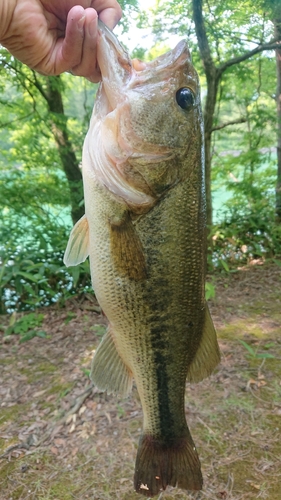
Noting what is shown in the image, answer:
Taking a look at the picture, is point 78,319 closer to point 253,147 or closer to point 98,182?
point 98,182

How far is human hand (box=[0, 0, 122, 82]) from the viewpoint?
1.53m

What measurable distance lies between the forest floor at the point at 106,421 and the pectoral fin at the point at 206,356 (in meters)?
1.44

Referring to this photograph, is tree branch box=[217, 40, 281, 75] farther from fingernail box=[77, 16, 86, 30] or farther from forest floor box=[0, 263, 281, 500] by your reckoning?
fingernail box=[77, 16, 86, 30]

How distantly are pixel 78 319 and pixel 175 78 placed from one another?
4067 millimetres

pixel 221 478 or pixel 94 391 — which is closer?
pixel 221 478

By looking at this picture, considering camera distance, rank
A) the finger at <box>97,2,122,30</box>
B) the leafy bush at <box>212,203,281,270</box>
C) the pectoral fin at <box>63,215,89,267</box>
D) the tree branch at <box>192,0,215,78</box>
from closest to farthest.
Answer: the finger at <box>97,2,122,30</box>, the pectoral fin at <box>63,215,89,267</box>, the tree branch at <box>192,0,215,78</box>, the leafy bush at <box>212,203,281,270</box>

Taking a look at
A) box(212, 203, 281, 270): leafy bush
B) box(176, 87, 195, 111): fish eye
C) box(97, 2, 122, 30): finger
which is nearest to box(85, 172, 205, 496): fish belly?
box(176, 87, 195, 111): fish eye

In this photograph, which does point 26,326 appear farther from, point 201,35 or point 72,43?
point 201,35

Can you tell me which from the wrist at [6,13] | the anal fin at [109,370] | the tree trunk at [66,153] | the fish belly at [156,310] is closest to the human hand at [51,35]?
the wrist at [6,13]

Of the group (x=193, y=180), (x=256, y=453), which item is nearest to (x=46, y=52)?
(x=193, y=180)

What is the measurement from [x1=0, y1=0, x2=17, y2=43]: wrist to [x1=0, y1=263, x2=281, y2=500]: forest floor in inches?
118

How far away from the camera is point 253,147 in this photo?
8344 millimetres

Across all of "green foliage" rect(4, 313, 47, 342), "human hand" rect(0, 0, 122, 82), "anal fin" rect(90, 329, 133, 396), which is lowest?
"anal fin" rect(90, 329, 133, 396)

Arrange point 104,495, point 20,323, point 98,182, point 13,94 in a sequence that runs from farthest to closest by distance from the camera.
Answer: point 13,94
point 20,323
point 104,495
point 98,182
